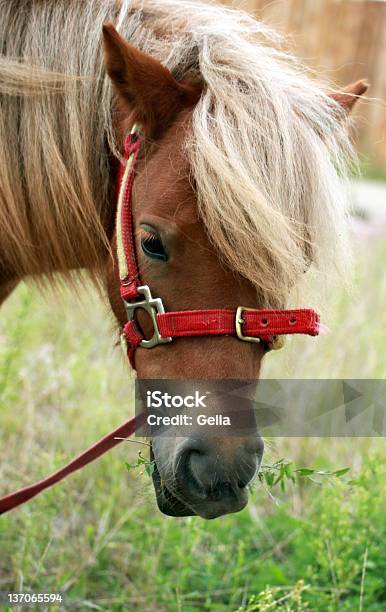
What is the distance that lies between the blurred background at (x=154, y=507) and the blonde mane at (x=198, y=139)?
31cm

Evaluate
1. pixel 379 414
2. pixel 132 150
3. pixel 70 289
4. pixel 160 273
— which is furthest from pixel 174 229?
pixel 379 414

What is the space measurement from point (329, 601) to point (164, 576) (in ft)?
2.21

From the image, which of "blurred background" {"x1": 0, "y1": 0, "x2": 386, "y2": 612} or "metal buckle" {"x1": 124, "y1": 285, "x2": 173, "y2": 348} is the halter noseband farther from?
"blurred background" {"x1": 0, "y1": 0, "x2": 386, "y2": 612}

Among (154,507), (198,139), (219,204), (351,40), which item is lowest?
(154,507)

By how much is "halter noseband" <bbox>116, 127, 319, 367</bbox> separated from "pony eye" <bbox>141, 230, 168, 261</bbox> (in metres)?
0.06

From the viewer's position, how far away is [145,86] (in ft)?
6.70

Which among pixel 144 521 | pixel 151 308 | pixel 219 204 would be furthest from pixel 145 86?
pixel 144 521

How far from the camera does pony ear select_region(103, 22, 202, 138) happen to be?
6.45ft

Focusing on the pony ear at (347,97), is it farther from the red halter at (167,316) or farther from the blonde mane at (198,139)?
the red halter at (167,316)

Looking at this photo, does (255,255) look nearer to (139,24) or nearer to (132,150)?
(132,150)

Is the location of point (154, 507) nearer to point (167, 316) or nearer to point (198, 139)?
point (167, 316)

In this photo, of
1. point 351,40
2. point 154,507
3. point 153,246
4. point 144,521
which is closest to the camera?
point 153,246

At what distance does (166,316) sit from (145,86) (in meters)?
0.67

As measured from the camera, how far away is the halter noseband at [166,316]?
1898 mm
